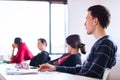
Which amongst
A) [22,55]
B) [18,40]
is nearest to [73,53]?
[22,55]

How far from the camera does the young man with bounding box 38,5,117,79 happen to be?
179 centimetres

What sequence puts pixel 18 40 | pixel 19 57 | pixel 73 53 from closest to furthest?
pixel 73 53 → pixel 19 57 → pixel 18 40

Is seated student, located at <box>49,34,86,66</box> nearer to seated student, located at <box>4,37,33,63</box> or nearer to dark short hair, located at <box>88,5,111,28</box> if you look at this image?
dark short hair, located at <box>88,5,111,28</box>

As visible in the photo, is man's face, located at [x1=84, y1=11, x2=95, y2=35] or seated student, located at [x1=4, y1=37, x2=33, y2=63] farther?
seated student, located at [x1=4, y1=37, x2=33, y2=63]

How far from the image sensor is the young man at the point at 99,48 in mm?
1791

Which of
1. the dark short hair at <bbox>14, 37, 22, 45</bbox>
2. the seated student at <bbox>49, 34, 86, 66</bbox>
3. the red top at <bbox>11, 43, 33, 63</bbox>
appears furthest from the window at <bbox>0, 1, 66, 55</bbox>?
the seated student at <bbox>49, 34, 86, 66</bbox>

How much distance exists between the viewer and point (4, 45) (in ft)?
18.5

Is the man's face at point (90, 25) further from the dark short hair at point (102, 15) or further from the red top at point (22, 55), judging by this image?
the red top at point (22, 55)

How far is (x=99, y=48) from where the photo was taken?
5.99 feet

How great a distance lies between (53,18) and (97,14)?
4.09 meters

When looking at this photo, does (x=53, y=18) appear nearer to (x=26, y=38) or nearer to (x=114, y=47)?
(x=26, y=38)

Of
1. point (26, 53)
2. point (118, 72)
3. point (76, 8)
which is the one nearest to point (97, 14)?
point (118, 72)

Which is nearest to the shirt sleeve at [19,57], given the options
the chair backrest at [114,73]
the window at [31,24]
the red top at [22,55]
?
the red top at [22,55]

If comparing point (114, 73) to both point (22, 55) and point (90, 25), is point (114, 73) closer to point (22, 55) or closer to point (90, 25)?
point (90, 25)
